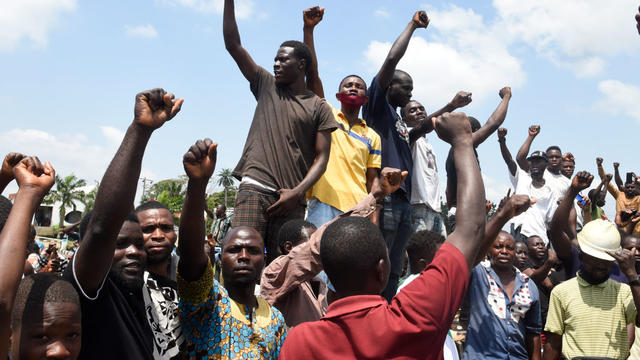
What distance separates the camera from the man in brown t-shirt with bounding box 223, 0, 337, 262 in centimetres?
459

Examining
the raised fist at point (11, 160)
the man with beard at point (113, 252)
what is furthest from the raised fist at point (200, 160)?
the raised fist at point (11, 160)

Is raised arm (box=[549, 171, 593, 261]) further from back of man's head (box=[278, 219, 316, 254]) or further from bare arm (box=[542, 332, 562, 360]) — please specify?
back of man's head (box=[278, 219, 316, 254])

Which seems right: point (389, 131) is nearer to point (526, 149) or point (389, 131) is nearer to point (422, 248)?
point (422, 248)

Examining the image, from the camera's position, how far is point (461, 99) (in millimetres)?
5984

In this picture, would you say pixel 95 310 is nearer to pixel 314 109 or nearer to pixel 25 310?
pixel 25 310

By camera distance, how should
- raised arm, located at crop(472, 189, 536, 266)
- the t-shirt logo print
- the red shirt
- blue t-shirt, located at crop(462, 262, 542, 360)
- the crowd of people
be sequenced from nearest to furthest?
the red shirt, the crowd of people, raised arm, located at crop(472, 189, 536, 266), blue t-shirt, located at crop(462, 262, 542, 360), the t-shirt logo print

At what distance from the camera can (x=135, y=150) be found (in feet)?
7.28

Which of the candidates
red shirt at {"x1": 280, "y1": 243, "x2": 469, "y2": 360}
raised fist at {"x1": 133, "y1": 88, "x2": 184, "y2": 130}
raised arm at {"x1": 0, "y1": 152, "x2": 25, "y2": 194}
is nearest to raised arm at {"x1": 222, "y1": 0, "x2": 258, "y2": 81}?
raised arm at {"x1": 0, "y1": 152, "x2": 25, "y2": 194}

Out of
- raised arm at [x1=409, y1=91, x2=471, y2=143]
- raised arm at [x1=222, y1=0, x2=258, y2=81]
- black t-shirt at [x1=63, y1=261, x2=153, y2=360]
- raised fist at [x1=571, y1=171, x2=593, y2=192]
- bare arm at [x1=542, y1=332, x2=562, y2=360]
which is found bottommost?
bare arm at [x1=542, y1=332, x2=562, y2=360]

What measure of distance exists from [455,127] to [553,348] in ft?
11.6

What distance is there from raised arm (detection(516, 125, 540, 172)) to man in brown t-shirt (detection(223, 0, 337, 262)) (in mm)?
5039

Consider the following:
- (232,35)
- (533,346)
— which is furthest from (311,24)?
(533,346)

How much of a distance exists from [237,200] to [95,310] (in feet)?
7.90

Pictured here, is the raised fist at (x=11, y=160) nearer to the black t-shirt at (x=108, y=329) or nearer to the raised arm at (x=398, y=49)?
the black t-shirt at (x=108, y=329)
